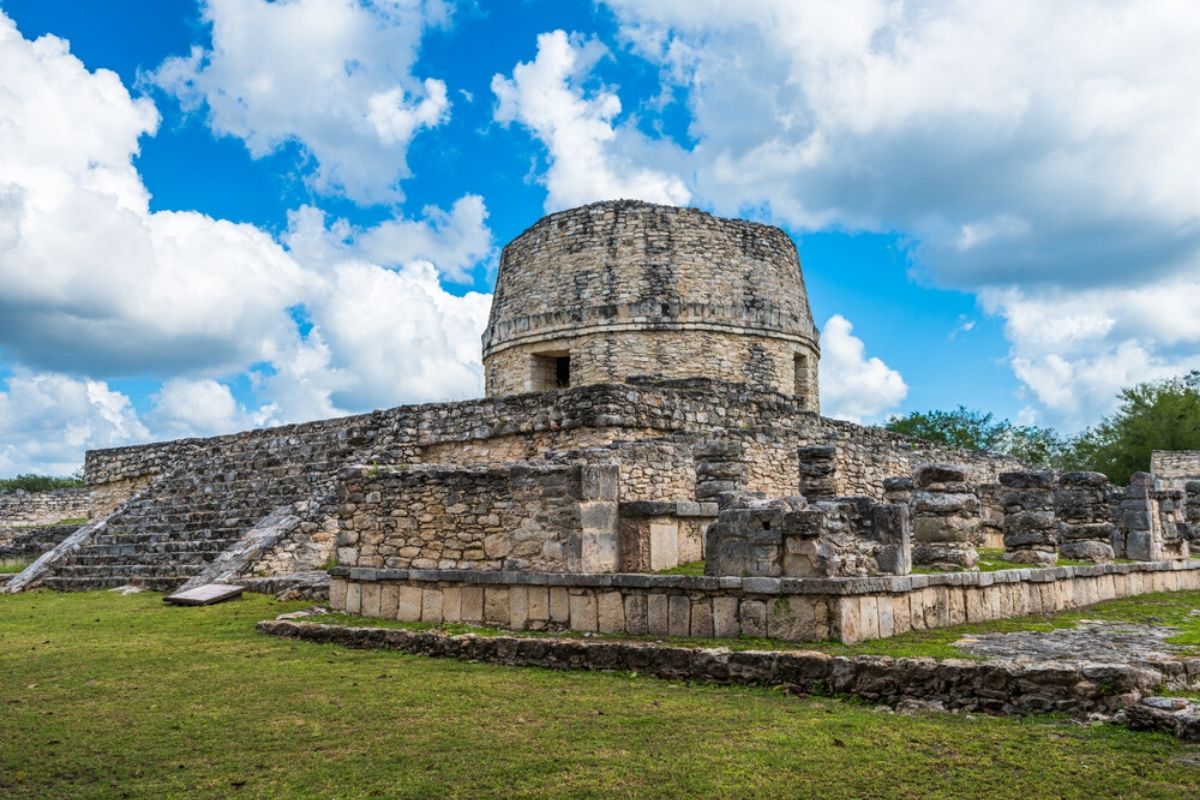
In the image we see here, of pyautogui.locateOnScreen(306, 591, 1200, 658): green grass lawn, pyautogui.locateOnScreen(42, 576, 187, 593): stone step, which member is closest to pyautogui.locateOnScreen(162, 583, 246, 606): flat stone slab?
pyautogui.locateOnScreen(42, 576, 187, 593): stone step

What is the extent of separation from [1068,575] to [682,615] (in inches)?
179

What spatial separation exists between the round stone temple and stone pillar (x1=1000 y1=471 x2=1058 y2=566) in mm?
8020

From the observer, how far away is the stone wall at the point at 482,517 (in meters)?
8.23

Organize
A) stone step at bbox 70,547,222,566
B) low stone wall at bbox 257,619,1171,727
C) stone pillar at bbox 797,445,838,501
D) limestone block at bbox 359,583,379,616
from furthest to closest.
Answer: stone step at bbox 70,547,222,566, stone pillar at bbox 797,445,838,501, limestone block at bbox 359,583,379,616, low stone wall at bbox 257,619,1171,727

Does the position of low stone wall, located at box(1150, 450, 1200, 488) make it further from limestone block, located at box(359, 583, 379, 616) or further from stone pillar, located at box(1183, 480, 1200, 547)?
limestone block, located at box(359, 583, 379, 616)

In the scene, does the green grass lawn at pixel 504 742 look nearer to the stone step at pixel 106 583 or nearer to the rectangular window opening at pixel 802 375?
the stone step at pixel 106 583

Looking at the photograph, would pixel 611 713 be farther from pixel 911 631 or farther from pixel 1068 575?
pixel 1068 575

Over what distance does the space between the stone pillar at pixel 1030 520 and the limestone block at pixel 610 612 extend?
485 cm

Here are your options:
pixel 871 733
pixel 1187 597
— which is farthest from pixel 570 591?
pixel 1187 597

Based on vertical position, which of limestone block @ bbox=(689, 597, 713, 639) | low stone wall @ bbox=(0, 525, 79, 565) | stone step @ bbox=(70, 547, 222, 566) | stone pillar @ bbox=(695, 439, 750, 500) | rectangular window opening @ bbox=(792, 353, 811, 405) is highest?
rectangular window opening @ bbox=(792, 353, 811, 405)

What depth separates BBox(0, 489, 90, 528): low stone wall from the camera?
29250mm

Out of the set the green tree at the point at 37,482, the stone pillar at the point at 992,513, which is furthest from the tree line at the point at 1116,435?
the green tree at the point at 37,482

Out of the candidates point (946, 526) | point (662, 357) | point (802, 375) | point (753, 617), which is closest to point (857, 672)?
point (753, 617)

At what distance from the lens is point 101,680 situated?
7355mm
